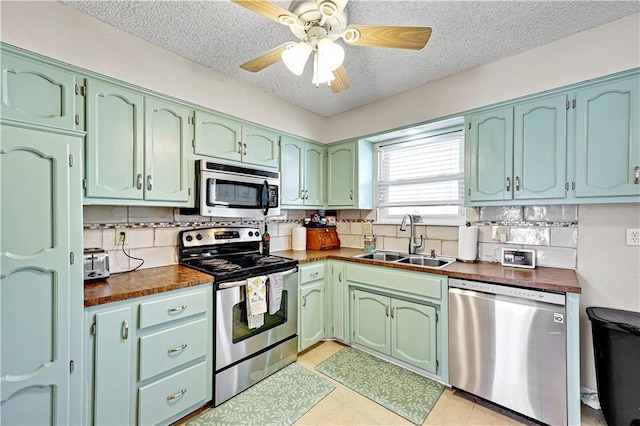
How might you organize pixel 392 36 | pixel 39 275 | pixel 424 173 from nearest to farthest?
pixel 39 275
pixel 392 36
pixel 424 173

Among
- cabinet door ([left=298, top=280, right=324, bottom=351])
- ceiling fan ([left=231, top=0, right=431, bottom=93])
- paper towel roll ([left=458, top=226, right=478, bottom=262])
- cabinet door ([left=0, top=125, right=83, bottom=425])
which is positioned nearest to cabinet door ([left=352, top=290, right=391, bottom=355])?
cabinet door ([left=298, top=280, right=324, bottom=351])

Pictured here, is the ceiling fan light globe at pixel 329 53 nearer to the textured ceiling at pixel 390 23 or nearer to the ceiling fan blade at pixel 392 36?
the ceiling fan blade at pixel 392 36

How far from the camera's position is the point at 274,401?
188 centimetres

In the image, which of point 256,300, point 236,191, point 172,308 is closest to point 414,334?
point 256,300

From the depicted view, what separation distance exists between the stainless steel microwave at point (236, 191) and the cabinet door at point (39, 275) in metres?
0.84

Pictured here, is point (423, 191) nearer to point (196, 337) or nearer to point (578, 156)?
point (578, 156)

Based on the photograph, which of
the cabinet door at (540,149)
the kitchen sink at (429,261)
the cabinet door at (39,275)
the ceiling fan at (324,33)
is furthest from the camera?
the kitchen sink at (429,261)

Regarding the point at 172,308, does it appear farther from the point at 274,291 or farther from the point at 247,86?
the point at 247,86

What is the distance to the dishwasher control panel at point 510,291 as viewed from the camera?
157 cm

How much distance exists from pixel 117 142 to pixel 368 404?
2.38m

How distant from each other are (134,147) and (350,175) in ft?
6.53

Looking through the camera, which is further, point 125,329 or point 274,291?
point 274,291

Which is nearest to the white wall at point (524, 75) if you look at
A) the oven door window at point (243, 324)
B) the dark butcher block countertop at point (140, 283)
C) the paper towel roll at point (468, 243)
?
the paper towel roll at point (468, 243)

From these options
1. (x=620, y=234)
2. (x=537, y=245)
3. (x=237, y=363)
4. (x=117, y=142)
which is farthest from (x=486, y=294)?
(x=117, y=142)
